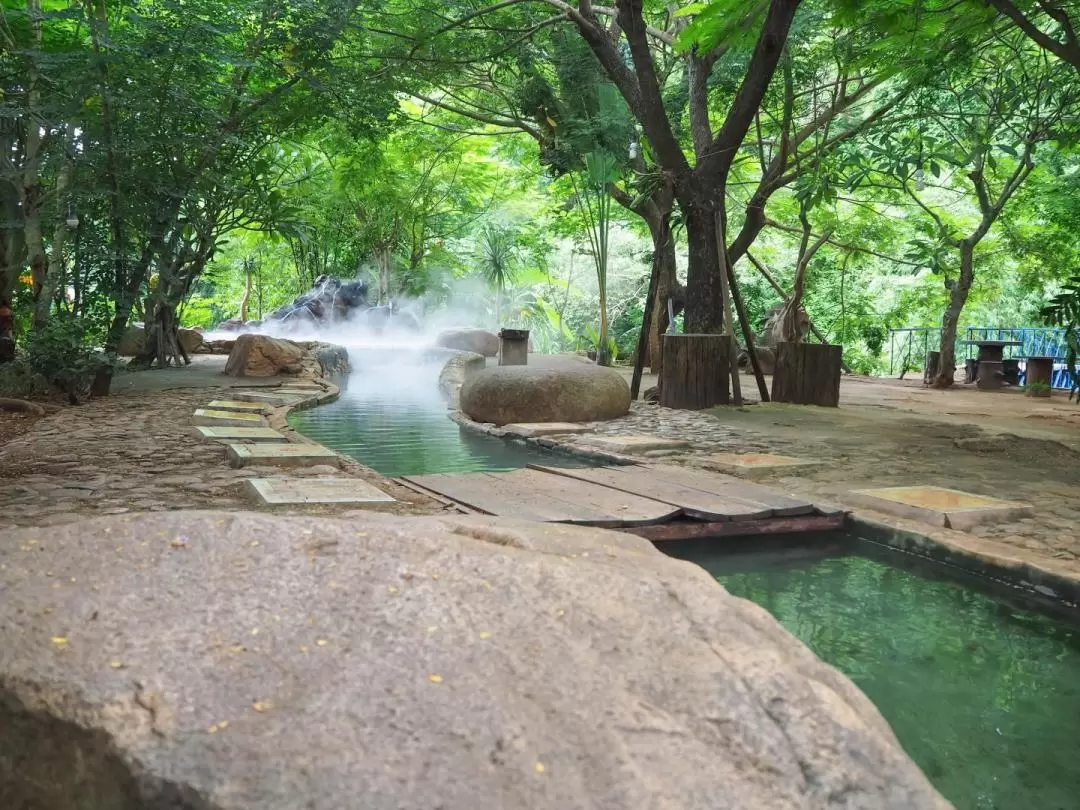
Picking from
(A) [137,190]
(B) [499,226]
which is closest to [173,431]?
(A) [137,190]

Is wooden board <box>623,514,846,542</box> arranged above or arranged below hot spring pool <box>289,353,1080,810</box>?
above

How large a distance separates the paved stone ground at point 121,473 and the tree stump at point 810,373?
5.92 metres

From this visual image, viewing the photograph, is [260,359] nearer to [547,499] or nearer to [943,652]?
[547,499]

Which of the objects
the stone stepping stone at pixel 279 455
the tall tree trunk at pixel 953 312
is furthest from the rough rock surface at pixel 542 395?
the tall tree trunk at pixel 953 312

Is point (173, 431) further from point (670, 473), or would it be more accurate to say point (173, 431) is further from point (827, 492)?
point (827, 492)

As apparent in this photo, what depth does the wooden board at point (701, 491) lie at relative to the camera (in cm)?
425

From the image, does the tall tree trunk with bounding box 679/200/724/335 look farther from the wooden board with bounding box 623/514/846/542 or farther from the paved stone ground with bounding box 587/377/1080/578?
the wooden board with bounding box 623/514/846/542

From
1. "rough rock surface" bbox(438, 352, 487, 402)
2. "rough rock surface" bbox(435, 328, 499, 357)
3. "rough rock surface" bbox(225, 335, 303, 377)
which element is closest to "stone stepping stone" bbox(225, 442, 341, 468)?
"rough rock surface" bbox(438, 352, 487, 402)

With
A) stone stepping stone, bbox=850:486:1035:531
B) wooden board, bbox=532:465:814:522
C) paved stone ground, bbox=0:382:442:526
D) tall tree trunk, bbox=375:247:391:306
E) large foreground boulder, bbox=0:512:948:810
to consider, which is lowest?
paved stone ground, bbox=0:382:442:526

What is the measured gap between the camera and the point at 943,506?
427 cm

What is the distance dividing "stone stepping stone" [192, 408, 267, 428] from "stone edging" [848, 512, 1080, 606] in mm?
4592

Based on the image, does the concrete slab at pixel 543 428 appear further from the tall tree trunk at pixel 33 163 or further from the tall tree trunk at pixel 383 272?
the tall tree trunk at pixel 383 272

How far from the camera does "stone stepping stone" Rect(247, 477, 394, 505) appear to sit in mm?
3867

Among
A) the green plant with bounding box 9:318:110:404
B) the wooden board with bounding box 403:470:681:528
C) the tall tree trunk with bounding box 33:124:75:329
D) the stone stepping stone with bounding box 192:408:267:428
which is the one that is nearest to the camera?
the wooden board with bounding box 403:470:681:528
